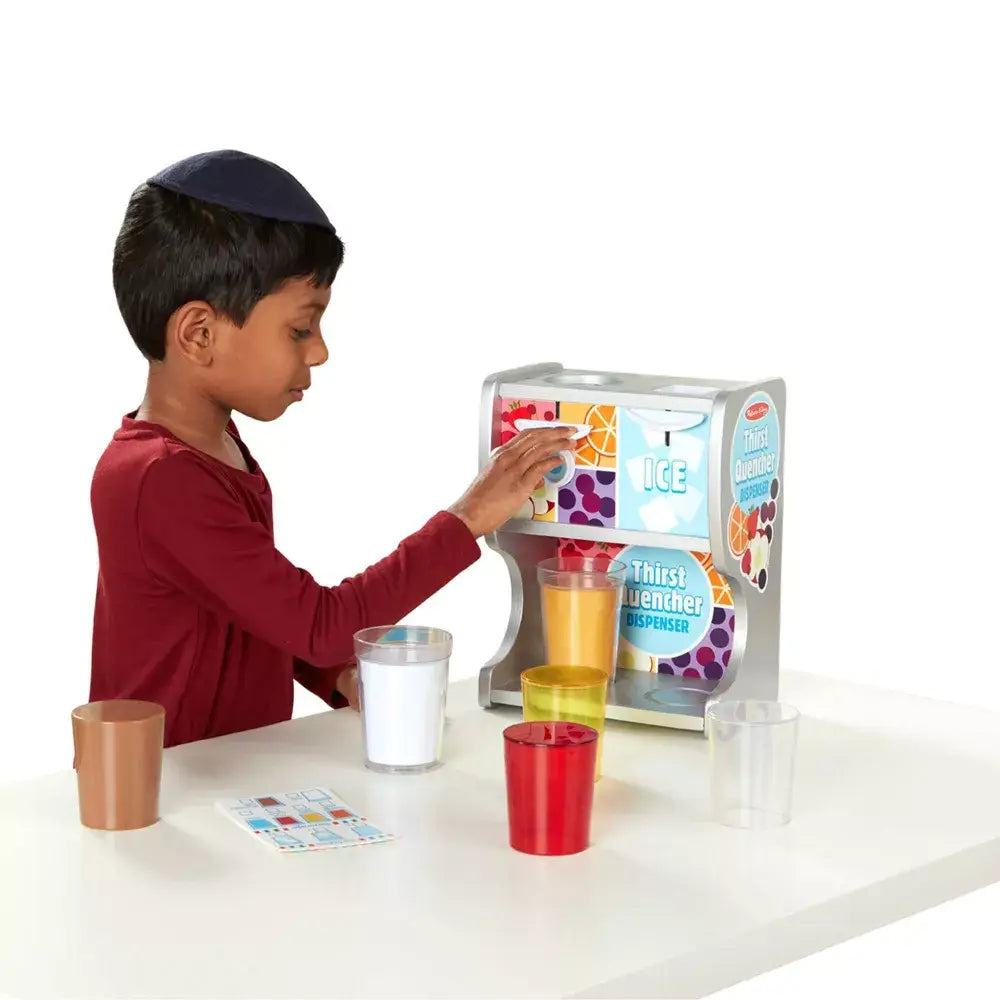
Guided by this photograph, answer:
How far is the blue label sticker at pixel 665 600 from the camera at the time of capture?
2.45 m

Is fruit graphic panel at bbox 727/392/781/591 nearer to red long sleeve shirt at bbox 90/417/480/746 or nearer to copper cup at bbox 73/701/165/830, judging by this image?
red long sleeve shirt at bbox 90/417/480/746

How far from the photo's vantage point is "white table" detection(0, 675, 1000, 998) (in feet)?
5.39

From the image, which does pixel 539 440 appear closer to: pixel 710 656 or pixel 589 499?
pixel 589 499

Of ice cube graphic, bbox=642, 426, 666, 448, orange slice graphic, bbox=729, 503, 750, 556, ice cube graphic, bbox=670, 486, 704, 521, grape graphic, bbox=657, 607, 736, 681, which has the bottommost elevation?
grape graphic, bbox=657, 607, 736, 681

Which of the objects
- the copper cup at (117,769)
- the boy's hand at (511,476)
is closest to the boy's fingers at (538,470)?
the boy's hand at (511,476)

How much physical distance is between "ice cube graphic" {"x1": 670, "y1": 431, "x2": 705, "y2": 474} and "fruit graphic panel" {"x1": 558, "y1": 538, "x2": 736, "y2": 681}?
15cm

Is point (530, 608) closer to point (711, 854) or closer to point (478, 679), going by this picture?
point (478, 679)

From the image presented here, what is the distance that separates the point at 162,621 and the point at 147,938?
70cm

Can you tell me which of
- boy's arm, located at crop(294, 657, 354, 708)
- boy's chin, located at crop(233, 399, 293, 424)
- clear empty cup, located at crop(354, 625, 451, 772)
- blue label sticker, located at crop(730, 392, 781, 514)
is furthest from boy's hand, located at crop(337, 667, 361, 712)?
blue label sticker, located at crop(730, 392, 781, 514)

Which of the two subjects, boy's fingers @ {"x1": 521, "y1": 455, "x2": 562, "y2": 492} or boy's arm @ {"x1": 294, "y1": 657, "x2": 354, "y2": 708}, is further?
boy's arm @ {"x1": 294, "y1": 657, "x2": 354, "y2": 708}

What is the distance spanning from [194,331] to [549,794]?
81 centimetres

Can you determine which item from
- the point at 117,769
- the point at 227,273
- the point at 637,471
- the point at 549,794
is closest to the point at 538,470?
the point at 637,471

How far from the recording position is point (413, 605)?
2.35 m

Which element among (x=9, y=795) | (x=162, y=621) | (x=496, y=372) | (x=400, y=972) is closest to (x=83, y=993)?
(x=400, y=972)
